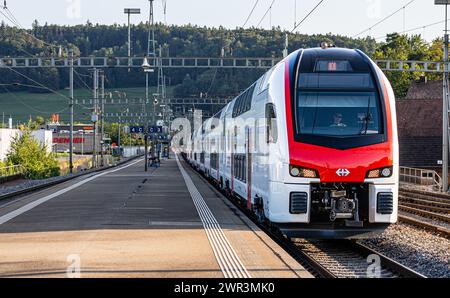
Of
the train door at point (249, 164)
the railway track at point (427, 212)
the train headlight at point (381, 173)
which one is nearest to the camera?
the train headlight at point (381, 173)

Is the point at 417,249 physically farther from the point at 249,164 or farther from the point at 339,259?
the point at 249,164

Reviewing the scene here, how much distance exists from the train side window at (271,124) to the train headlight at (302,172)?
2.99 feet

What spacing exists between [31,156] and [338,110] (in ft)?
177

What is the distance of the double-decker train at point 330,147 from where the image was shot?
48.5ft

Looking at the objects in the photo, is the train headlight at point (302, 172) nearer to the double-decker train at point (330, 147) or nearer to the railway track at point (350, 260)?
the double-decker train at point (330, 147)

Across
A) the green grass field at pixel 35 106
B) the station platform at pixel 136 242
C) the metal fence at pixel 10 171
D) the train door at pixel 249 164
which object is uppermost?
the green grass field at pixel 35 106

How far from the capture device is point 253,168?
18984mm

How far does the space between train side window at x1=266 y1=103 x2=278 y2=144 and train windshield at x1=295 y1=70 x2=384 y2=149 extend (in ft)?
2.08

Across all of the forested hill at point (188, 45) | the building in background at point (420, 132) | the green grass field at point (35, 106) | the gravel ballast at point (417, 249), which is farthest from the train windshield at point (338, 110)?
the green grass field at point (35, 106)

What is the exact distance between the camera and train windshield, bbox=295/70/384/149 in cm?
1498

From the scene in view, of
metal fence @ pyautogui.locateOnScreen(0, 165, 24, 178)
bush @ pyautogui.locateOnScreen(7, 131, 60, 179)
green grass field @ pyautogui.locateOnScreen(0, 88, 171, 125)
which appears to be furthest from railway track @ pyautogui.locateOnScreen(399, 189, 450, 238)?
green grass field @ pyautogui.locateOnScreen(0, 88, 171, 125)
